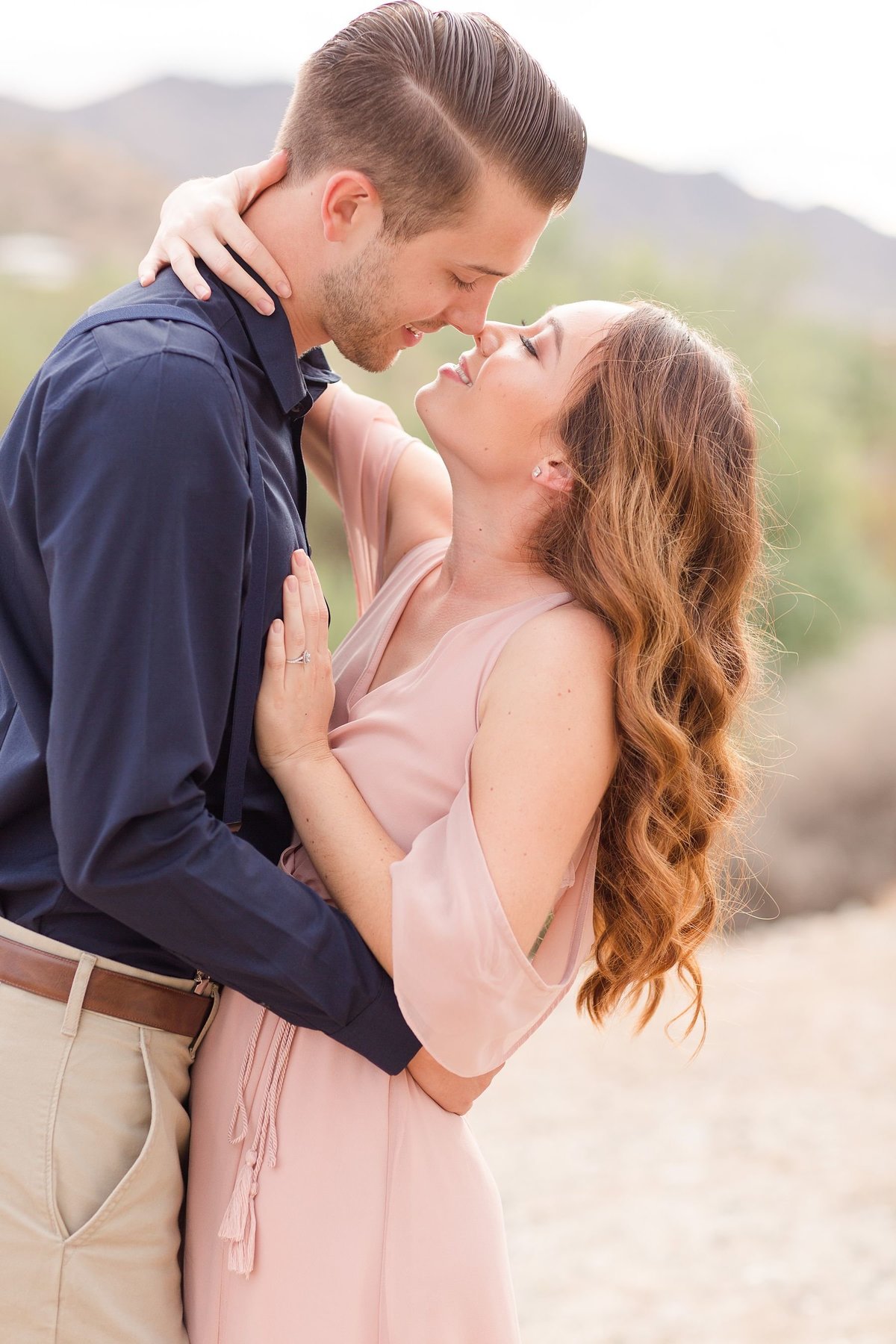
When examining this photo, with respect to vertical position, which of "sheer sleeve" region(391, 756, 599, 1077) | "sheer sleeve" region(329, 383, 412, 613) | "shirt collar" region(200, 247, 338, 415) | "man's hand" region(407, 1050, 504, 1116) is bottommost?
"man's hand" region(407, 1050, 504, 1116)

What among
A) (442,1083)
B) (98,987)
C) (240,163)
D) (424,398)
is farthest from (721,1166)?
(240,163)

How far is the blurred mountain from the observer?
2020cm

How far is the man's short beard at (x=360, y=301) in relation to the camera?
6.00 ft

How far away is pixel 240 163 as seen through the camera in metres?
32.0

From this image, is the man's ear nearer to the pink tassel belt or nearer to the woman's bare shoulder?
the woman's bare shoulder

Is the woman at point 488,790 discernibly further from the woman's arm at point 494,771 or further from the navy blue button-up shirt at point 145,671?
the navy blue button-up shirt at point 145,671

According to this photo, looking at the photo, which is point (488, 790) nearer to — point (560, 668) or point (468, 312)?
point (560, 668)

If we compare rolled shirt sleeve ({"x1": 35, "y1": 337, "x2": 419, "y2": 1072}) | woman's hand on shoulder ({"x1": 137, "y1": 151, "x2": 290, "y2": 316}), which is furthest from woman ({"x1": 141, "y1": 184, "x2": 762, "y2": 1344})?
woman's hand on shoulder ({"x1": 137, "y1": 151, "x2": 290, "y2": 316})

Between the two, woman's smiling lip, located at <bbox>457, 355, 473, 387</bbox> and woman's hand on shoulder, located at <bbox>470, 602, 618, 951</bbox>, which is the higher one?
woman's smiling lip, located at <bbox>457, 355, 473, 387</bbox>

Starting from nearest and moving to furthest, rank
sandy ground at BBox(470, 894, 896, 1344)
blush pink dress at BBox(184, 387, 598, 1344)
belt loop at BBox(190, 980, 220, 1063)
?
blush pink dress at BBox(184, 387, 598, 1344), belt loop at BBox(190, 980, 220, 1063), sandy ground at BBox(470, 894, 896, 1344)

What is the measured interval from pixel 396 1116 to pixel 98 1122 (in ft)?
1.31

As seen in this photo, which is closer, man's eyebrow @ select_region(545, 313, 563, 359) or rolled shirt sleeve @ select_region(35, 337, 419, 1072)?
rolled shirt sleeve @ select_region(35, 337, 419, 1072)

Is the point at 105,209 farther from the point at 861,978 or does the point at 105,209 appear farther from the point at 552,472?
the point at 552,472

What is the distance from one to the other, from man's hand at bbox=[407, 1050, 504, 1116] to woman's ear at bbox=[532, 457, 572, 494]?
2.81 ft
